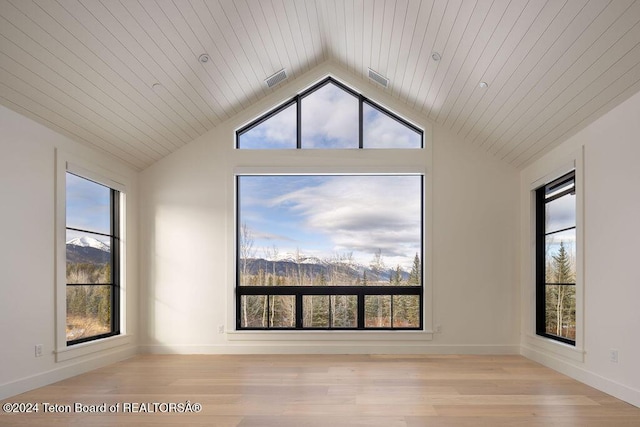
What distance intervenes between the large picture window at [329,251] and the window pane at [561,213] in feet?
5.37

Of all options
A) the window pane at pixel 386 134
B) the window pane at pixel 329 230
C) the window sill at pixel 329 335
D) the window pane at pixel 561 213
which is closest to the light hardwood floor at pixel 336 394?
the window sill at pixel 329 335

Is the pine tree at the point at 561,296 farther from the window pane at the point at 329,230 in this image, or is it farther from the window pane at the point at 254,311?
the window pane at the point at 254,311

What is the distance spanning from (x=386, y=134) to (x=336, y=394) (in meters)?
3.81

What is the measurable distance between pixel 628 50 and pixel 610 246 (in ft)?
5.94

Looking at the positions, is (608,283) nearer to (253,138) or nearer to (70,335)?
(253,138)

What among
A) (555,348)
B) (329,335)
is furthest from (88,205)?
(555,348)

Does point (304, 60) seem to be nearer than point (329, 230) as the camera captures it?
Yes

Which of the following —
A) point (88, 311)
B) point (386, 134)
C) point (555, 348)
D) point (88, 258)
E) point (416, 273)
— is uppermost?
point (386, 134)

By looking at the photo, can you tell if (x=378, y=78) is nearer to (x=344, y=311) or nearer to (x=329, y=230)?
(x=329, y=230)

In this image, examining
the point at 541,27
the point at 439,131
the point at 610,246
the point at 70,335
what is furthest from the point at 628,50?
the point at 70,335

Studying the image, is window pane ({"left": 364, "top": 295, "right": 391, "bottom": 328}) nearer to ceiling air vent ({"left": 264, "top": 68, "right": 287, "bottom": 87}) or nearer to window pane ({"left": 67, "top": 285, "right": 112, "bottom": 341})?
ceiling air vent ({"left": 264, "top": 68, "right": 287, "bottom": 87})

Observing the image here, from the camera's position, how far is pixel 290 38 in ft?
20.3

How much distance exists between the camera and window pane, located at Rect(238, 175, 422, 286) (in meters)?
7.34

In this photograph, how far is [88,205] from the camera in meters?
6.16
